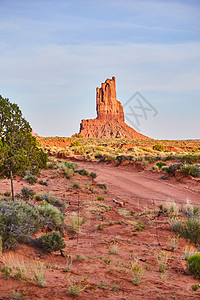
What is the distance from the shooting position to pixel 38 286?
16.9ft

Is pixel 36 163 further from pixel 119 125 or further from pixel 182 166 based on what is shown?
pixel 119 125

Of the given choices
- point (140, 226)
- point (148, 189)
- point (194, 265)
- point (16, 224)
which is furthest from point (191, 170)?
point (16, 224)

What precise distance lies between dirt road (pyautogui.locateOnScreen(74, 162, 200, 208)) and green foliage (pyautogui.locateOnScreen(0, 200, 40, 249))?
6751 millimetres

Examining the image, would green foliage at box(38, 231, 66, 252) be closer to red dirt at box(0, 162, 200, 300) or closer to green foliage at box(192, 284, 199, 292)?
red dirt at box(0, 162, 200, 300)

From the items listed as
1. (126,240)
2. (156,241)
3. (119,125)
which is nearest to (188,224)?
(156,241)

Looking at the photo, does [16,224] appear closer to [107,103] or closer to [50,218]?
[50,218]

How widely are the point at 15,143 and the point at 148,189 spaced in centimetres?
1079

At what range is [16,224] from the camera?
730cm

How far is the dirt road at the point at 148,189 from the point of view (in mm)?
15094

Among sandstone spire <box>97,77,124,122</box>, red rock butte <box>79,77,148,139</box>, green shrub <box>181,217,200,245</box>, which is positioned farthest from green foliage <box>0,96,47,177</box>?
sandstone spire <box>97,77,124,122</box>

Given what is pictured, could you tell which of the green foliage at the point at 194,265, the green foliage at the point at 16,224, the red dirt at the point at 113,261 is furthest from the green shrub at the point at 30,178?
the green foliage at the point at 194,265

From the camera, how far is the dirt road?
49.5ft

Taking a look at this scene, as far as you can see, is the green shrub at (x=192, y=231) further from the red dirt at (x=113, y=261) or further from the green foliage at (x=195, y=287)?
the green foliage at (x=195, y=287)

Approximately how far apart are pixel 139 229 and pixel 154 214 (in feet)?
6.88
